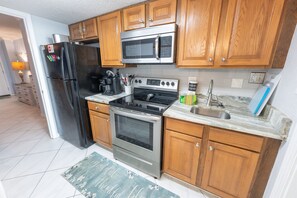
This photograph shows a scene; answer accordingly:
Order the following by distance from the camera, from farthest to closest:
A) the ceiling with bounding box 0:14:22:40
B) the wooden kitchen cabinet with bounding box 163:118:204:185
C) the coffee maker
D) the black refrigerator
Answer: the ceiling with bounding box 0:14:22:40, the coffee maker, the black refrigerator, the wooden kitchen cabinet with bounding box 163:118:204:185

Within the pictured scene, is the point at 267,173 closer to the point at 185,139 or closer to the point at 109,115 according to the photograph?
the point at 185,139

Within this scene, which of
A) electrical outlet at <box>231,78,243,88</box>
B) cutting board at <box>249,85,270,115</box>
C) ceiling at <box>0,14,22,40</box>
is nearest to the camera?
cutting board at <box>249,85,270,115</box>

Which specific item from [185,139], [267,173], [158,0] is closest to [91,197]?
[185,139]

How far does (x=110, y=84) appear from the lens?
1994mm

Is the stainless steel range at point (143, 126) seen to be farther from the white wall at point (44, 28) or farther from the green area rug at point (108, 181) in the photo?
the white wall at point (44, 28)

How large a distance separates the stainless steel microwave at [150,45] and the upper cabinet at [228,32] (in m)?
0.12

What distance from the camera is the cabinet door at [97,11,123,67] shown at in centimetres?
165

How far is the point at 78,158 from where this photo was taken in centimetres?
188

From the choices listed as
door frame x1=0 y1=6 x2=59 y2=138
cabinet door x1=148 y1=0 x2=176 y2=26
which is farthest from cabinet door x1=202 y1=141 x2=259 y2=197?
door frame x1=0 y1=6 x2=59 y2=138

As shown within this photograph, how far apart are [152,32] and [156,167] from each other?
1.59 meters

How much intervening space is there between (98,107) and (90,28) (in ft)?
4.17

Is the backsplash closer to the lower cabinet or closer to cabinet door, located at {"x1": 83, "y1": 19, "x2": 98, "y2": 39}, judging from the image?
the lower cabinet

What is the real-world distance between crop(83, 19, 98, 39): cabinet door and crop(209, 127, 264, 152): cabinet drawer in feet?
6.90

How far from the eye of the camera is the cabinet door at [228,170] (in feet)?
3.38
